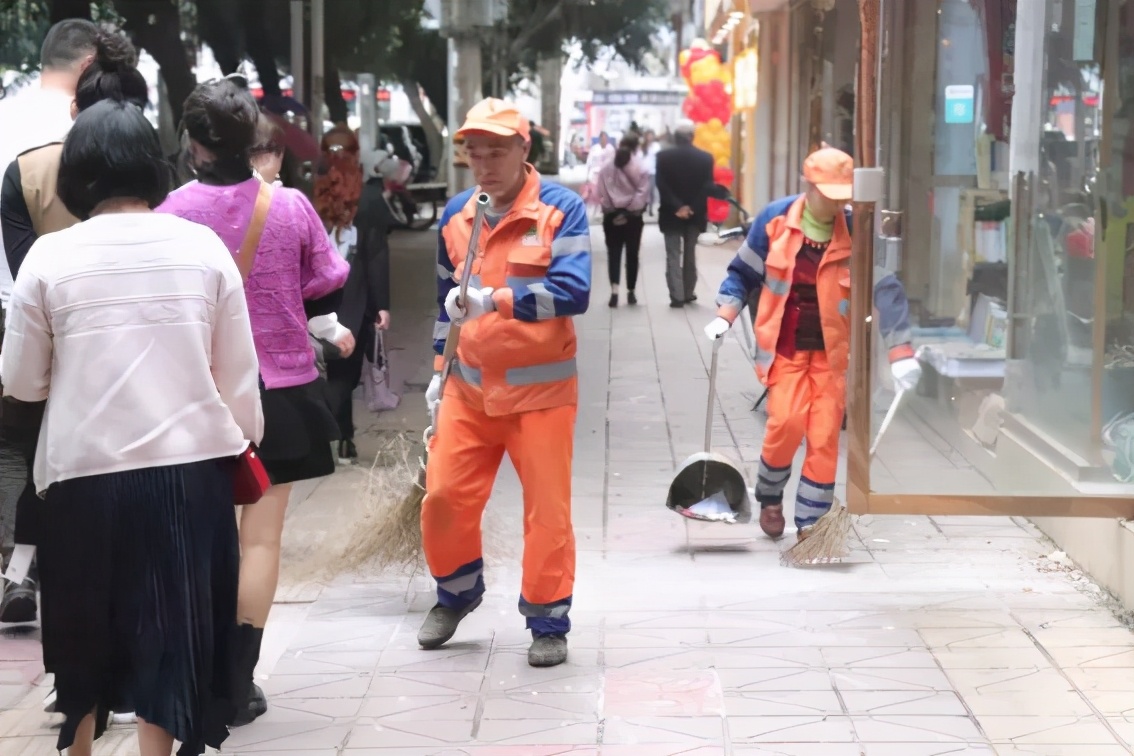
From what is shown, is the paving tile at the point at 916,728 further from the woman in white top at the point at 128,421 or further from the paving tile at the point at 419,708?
the woman in white top at the point at 128,421

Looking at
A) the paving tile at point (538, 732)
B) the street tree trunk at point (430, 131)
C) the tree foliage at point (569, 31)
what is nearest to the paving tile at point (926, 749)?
the paving tile at point (538, 732)

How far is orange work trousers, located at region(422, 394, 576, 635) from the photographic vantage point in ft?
16.1

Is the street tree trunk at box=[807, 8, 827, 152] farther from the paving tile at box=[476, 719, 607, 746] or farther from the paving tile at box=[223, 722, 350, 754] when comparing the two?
the paving tile at box=[223, 722, 350, 754]

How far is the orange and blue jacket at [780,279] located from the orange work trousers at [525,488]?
1838 millimetres

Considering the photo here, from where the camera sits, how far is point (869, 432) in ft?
18.6

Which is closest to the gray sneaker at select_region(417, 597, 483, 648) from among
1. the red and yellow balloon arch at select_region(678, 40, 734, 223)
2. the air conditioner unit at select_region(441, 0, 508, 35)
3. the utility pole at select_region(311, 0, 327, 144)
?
the air conditioner unit at select_region(441, 0, 508, 35)

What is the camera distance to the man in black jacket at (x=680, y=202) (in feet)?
50.8

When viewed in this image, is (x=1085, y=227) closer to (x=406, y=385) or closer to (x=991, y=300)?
(x=991, y=300)

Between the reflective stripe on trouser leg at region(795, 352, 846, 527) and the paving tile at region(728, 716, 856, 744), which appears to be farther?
the reflective stripe on trouser leg at region(795, 352, 846, 527)

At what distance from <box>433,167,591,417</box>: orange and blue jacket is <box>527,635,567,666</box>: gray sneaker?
73cm

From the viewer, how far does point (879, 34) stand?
5.46m

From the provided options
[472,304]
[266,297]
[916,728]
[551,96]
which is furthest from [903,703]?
[551,96]

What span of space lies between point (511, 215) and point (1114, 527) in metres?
2.50

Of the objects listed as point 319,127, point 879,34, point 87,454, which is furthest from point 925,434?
point 319,127
